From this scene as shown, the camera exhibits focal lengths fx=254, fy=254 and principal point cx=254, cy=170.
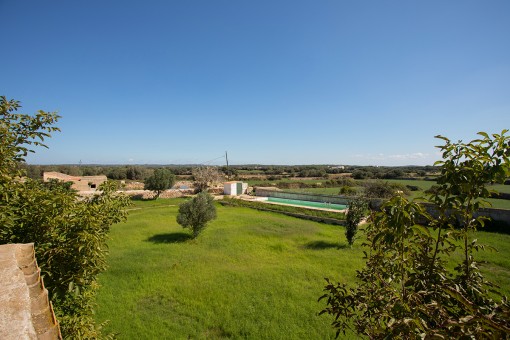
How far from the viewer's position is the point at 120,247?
1247cm

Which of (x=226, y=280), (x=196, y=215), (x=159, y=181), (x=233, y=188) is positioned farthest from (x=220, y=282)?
(x=233, y=188)

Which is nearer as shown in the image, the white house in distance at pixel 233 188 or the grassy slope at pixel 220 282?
the grassy slope at pixel 220 282

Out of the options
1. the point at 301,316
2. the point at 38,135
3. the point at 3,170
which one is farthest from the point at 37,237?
the point at 301,316

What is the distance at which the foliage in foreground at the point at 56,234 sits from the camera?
2.87 meters

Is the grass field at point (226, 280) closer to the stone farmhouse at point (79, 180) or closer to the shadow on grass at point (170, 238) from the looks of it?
the shadow on grass at point (170, 238)

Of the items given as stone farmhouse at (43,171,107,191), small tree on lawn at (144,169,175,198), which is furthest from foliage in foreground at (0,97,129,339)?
stone farmhouse at (43,171,107,191)

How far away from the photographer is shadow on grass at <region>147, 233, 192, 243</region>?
1379cm

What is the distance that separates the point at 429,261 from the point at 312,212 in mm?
19585

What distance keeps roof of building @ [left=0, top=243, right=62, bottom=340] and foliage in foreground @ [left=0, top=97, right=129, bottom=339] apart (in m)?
0.59

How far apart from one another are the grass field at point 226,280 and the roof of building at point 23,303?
4.96m

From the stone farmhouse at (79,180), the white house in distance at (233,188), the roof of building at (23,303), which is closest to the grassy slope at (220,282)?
the roof of building at (23,303)

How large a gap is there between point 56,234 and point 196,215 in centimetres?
1155

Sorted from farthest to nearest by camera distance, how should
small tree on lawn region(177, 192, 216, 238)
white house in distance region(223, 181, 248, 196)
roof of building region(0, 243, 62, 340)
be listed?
white house in distance region(223, 181, 248, 196), small tree on lawn region(177, 192, 216, 238), roof of building region(0, 243, 62, 340)

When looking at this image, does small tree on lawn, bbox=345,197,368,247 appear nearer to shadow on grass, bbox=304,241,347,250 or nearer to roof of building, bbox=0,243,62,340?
shadow on grass, bbox=304,241,347,250
